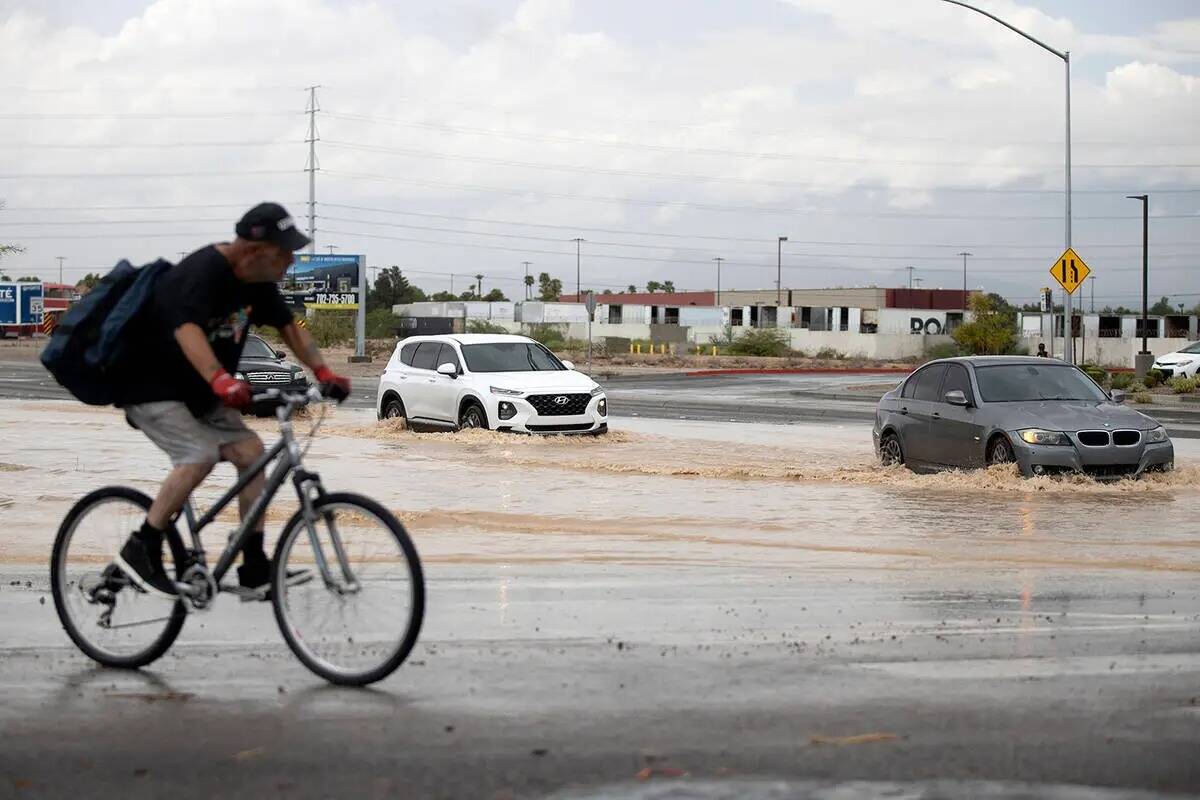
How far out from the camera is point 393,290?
17088cm

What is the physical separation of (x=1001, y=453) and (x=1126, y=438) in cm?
121

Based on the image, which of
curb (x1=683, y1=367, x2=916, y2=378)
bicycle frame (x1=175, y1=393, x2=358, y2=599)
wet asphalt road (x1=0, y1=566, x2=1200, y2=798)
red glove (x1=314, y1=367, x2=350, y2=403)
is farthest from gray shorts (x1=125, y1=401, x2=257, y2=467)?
curb (x1=683, y1=367, x2=916, y2=378)

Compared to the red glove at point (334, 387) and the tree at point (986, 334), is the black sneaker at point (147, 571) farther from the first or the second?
the tree at point (986, 334)

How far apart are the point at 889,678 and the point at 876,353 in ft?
267

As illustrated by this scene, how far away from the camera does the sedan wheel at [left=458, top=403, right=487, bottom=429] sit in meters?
22.6

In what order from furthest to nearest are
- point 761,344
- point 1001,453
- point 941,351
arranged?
point 761,344
point 941,351
point 1001,453

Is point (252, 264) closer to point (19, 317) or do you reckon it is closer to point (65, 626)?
point (65, 626)

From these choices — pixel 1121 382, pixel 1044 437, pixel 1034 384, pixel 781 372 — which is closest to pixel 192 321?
pixel 1044 437

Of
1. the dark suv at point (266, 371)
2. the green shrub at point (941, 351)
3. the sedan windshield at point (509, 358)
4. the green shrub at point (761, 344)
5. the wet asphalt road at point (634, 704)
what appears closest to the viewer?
the wet asphalt road at point (634, 704)

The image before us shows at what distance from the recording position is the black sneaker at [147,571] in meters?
6.46

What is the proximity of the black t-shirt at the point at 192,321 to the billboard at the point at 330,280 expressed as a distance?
69263 millimetres

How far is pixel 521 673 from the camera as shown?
636cm

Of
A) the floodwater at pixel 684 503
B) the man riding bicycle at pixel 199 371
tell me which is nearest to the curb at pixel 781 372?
the floodwater at pixel 684 503

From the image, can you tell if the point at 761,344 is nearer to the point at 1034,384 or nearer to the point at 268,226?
the point at 1034,384
